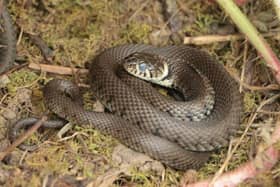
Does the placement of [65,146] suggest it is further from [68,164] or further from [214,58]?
[214,58]

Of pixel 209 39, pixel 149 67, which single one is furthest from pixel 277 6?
pixel 149 67

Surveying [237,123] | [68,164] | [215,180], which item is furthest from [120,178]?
[237,123]

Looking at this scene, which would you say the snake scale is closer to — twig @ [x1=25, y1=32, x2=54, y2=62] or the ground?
the ground

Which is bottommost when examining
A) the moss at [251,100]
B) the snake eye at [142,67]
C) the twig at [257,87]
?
the moss at [251,100]

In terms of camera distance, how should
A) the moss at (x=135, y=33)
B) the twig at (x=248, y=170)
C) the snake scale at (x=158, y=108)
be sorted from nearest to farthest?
the twig at (x=248, y=170) → the snake scale at (x=158, y=108) → the moss at (x=135, y=33)

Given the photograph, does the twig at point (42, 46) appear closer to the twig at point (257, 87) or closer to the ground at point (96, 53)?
the ground at point (96, 53)

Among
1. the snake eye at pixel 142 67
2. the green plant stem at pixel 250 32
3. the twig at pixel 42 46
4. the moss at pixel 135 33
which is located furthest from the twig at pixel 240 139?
the twig at pixel 42 46

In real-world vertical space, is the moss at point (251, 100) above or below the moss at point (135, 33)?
below
